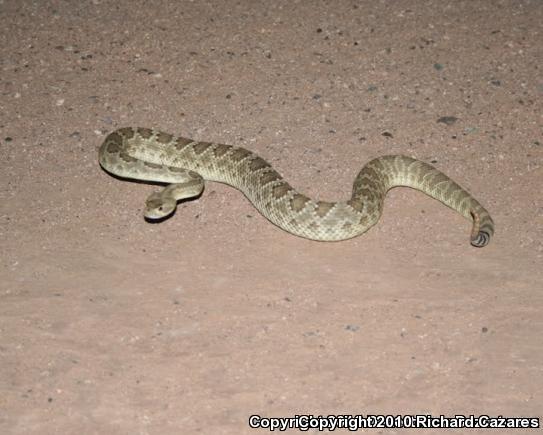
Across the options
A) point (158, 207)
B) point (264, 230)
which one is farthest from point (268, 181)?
point (158, 207)

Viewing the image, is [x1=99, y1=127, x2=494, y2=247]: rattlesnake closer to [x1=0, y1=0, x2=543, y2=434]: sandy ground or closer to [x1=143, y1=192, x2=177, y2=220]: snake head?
[x1=143, y1=192, x2=177, y2=220]: snake head

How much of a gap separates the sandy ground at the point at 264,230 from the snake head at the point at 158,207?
210 millimetres

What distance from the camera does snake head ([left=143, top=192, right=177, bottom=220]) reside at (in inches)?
356

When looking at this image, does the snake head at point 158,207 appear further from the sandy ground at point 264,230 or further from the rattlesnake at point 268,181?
the sandy ground at point 264,230

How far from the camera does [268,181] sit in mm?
9430

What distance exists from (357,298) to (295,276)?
2.66 ft

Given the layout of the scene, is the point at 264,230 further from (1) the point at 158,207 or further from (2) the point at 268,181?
(1) the point at 158,207

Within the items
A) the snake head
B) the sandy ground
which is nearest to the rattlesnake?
the snake head

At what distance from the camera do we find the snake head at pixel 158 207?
905cm

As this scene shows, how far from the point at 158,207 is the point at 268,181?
1.50 m

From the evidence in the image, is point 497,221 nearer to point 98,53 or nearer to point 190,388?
point 190,388

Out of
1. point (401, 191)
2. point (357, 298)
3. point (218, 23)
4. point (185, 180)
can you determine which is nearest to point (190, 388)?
point (357, 298)

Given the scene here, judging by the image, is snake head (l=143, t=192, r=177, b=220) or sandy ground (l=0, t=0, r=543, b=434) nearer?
sandy ground (l=0, t=0, r=543, b=434)

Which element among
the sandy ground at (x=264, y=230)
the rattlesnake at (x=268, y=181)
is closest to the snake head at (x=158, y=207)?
the rattlesnake at (x=268, y=181)
